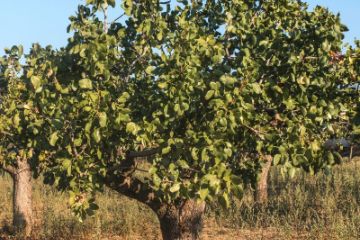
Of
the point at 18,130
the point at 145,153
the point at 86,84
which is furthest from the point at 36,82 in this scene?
the point at 145,153

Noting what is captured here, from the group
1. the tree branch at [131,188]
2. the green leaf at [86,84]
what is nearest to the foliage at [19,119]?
the green leaf at [86,84]

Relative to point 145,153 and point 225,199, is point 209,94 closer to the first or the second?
point 225,199

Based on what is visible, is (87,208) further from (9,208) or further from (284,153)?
(9,208)

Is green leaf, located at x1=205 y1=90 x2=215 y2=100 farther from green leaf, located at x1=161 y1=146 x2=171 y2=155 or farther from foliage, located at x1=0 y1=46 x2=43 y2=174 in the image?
foliage, located at x1=0 y1=46 x2=43 y2=174

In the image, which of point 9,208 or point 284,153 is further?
point 9,208

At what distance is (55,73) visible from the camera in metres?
5.50

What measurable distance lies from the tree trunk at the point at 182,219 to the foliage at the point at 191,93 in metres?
1.67

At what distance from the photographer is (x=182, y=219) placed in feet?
25.5

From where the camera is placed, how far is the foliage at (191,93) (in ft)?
15.8

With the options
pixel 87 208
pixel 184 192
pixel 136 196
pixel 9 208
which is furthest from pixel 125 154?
pixel 9 208

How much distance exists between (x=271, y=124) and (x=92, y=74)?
2.01m

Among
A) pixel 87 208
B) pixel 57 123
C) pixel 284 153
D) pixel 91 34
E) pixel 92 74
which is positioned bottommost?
pixel 87 208

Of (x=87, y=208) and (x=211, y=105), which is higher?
(x=211, y=105)

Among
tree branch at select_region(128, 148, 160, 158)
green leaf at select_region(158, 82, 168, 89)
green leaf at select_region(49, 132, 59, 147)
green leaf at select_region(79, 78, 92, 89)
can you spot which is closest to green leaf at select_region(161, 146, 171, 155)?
green leaf at select_region(158, 82, 168, 89)
